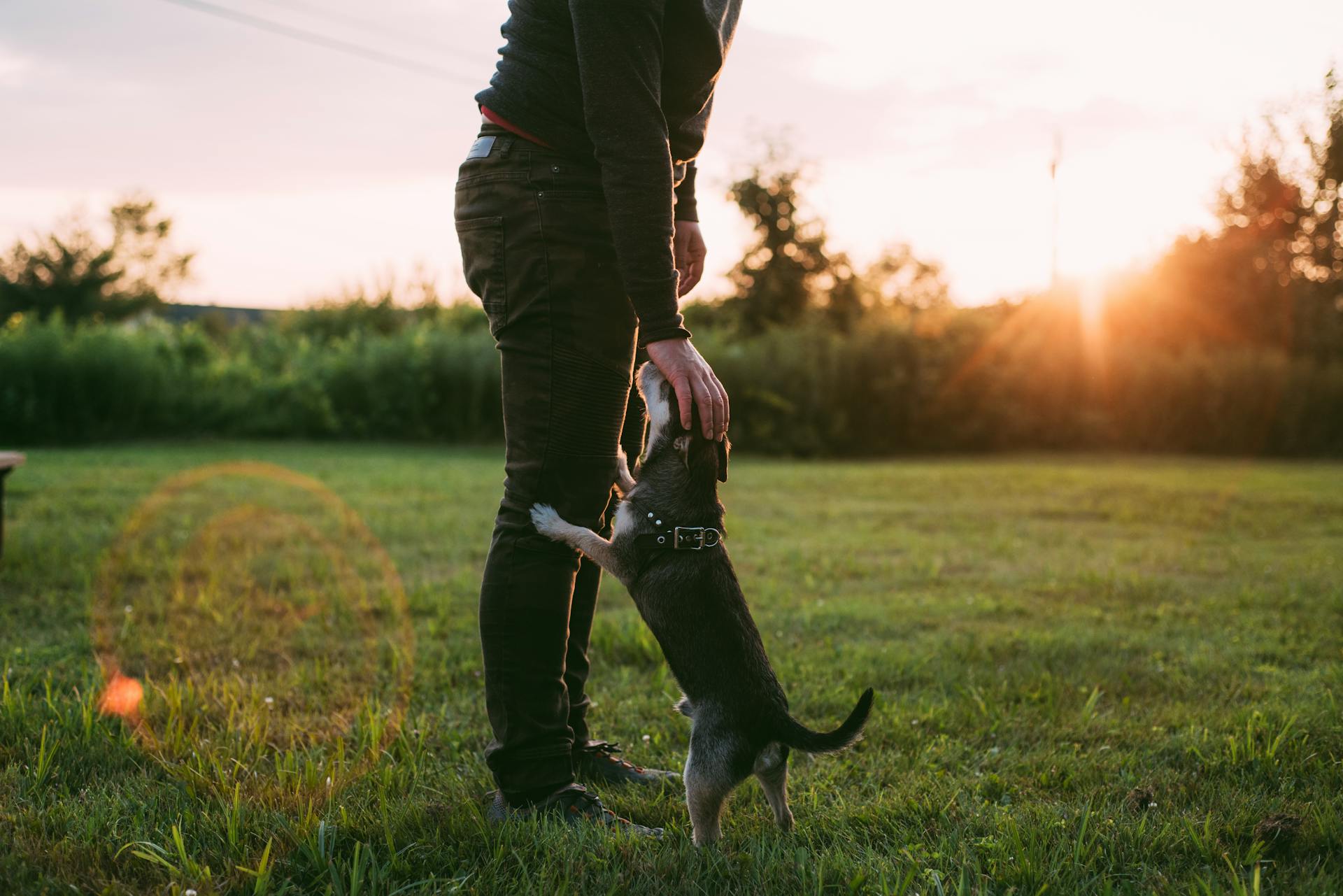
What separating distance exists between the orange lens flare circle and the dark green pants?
1.85ft

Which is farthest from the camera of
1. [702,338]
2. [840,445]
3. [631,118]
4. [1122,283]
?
[1122,283]

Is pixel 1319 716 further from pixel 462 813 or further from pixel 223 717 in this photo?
pixel 223 717

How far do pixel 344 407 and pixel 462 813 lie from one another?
18416 millimetres

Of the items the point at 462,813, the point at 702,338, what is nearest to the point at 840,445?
the point at 702,338

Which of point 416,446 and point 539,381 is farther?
point 416,446

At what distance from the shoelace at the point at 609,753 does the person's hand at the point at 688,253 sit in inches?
52.5

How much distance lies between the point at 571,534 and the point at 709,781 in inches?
26.4

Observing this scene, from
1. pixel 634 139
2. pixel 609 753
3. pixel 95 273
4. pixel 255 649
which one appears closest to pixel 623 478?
pixel 609 753

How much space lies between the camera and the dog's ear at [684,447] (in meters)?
2.50

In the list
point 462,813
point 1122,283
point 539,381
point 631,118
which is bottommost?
point 462,813

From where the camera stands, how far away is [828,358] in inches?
693

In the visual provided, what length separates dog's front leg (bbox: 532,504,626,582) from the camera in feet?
7.93

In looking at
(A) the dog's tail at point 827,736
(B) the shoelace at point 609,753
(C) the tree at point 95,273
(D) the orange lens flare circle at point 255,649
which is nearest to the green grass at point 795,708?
(D) the orange lens flare circle at point 255,649

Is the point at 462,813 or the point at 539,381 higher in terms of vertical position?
the point at 539,381
